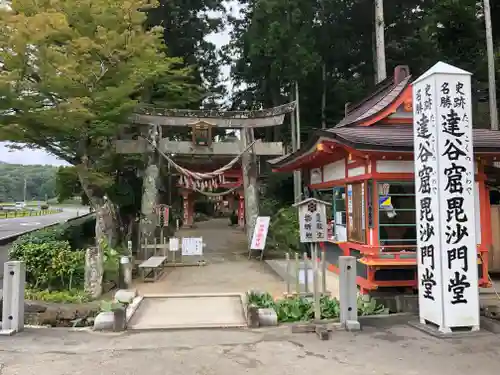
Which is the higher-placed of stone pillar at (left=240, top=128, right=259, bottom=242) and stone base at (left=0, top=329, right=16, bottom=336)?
stone pillar at (left=240, top=128, right=259, bottom=242)

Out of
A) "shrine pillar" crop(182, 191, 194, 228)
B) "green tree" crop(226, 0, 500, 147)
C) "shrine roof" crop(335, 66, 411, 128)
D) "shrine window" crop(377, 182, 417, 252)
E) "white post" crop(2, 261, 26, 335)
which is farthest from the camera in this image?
"shrine pillar" crop(182, 191, 194, 228)

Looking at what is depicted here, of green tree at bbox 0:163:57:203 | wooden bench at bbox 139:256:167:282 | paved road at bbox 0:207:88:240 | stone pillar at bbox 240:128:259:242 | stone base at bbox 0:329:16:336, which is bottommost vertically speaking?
stone base at bbox 0:329:16:336

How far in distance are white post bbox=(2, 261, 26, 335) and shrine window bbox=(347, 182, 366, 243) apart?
21.0ft

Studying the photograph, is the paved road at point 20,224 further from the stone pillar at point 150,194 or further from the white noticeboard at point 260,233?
the white noticeboard at point 260,233

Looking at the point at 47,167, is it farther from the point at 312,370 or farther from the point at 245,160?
the point at 312,370

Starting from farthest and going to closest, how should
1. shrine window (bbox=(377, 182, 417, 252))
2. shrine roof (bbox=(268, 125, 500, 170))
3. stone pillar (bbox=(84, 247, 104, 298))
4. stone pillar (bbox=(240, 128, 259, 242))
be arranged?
1. stone pillar (bbox=(240, 128, 259, 242))
2. stone pillar (bbox=(84, 247, 104, 298))
3. shrine window (bbox=(377, 182, 417, 252))
4. shrine roof (bbox=(268, 125, 500, 170))

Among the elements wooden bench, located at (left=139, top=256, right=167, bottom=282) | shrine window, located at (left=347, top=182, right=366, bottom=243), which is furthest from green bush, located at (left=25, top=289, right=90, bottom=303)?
shrine window, located at (left=347, top=182, right=366, bottom=243)

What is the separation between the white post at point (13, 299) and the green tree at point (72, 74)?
17.5 feet

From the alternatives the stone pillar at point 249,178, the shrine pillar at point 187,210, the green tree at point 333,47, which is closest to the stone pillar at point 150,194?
the stone pillar at point 249,178

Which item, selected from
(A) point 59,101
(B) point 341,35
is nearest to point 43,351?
(A) point 59,101

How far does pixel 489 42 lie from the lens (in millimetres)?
14414

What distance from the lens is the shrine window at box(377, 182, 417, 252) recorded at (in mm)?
8484

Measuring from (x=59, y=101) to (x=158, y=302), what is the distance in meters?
6.72

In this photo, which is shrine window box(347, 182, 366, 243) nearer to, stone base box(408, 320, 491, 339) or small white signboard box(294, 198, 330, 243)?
small white signboard box(294, 198, 330, 243)
